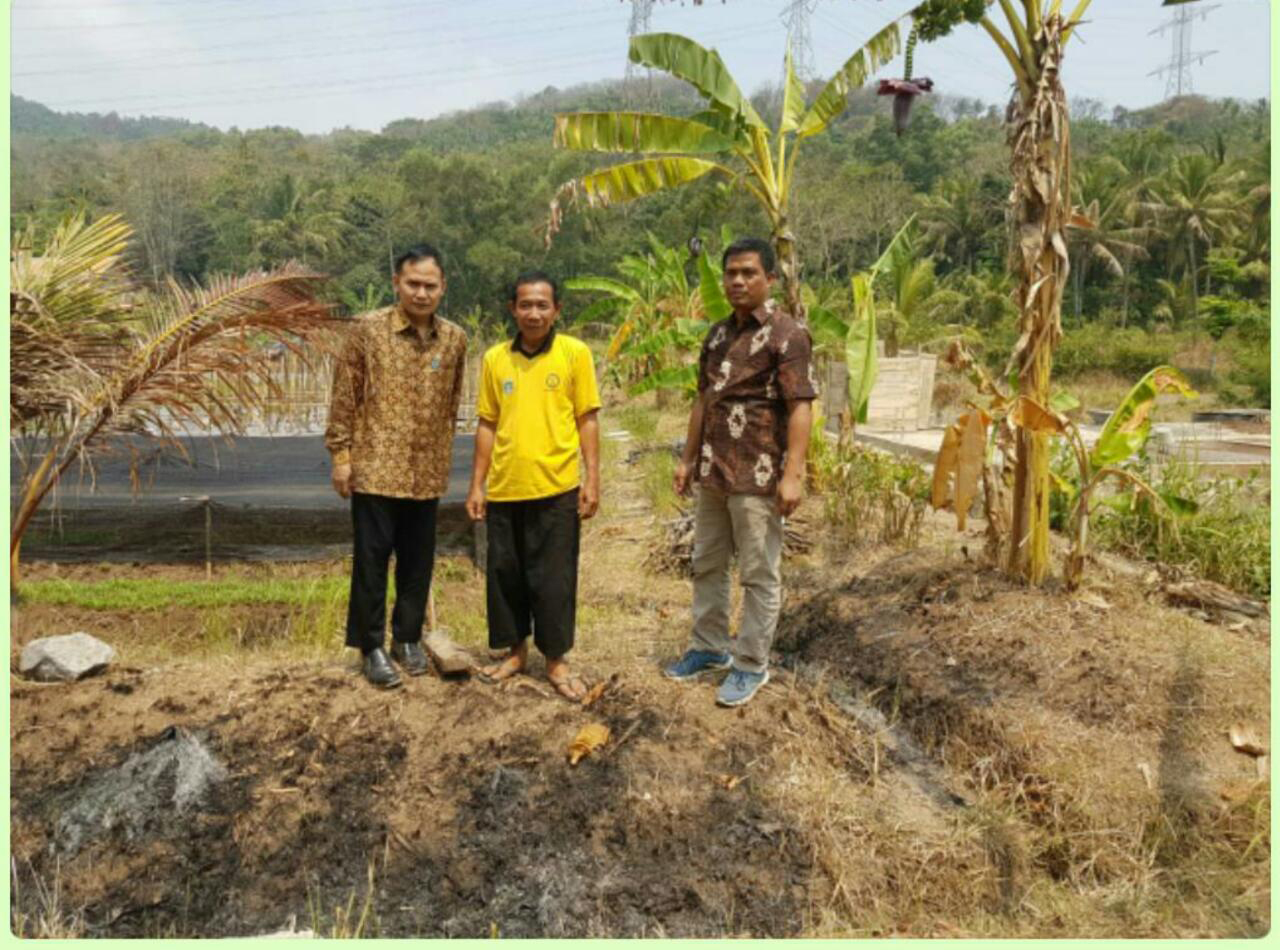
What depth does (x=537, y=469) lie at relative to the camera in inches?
136

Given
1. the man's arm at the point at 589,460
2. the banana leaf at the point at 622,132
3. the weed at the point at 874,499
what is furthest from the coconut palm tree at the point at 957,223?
the man's arm at the point at 589,460

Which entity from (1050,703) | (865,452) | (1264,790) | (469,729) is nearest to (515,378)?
(469,729)

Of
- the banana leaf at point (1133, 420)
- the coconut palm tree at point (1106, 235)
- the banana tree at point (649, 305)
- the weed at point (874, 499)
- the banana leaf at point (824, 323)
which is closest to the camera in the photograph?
the banana leaf at point (1133, 420)

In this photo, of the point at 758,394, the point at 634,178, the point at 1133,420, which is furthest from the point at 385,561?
the point at 634,178

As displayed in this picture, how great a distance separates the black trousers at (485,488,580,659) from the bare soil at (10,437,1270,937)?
25 cm

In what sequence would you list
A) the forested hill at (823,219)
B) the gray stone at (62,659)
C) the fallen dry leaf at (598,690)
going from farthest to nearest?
the forested hill at (823,219)
the gray stone at (62,659)
the fallen dry leaf at (598,690)

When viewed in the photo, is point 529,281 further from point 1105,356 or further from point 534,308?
point 1105,356

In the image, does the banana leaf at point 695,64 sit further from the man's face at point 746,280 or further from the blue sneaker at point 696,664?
the blue sneaker at point 696,664

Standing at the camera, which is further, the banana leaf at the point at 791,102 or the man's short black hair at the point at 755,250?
the banana leaf at the point at 791,102

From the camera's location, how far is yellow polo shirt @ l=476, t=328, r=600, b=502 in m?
3.45

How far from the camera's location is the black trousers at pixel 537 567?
3.56m

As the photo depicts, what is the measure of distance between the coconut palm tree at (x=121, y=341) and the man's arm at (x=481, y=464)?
77 centimetres

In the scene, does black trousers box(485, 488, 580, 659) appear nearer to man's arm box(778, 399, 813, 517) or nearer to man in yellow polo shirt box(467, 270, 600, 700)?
man in yellow polo shirt box(467, 270, 600, 700)

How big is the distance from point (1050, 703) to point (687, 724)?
1.49 metres
